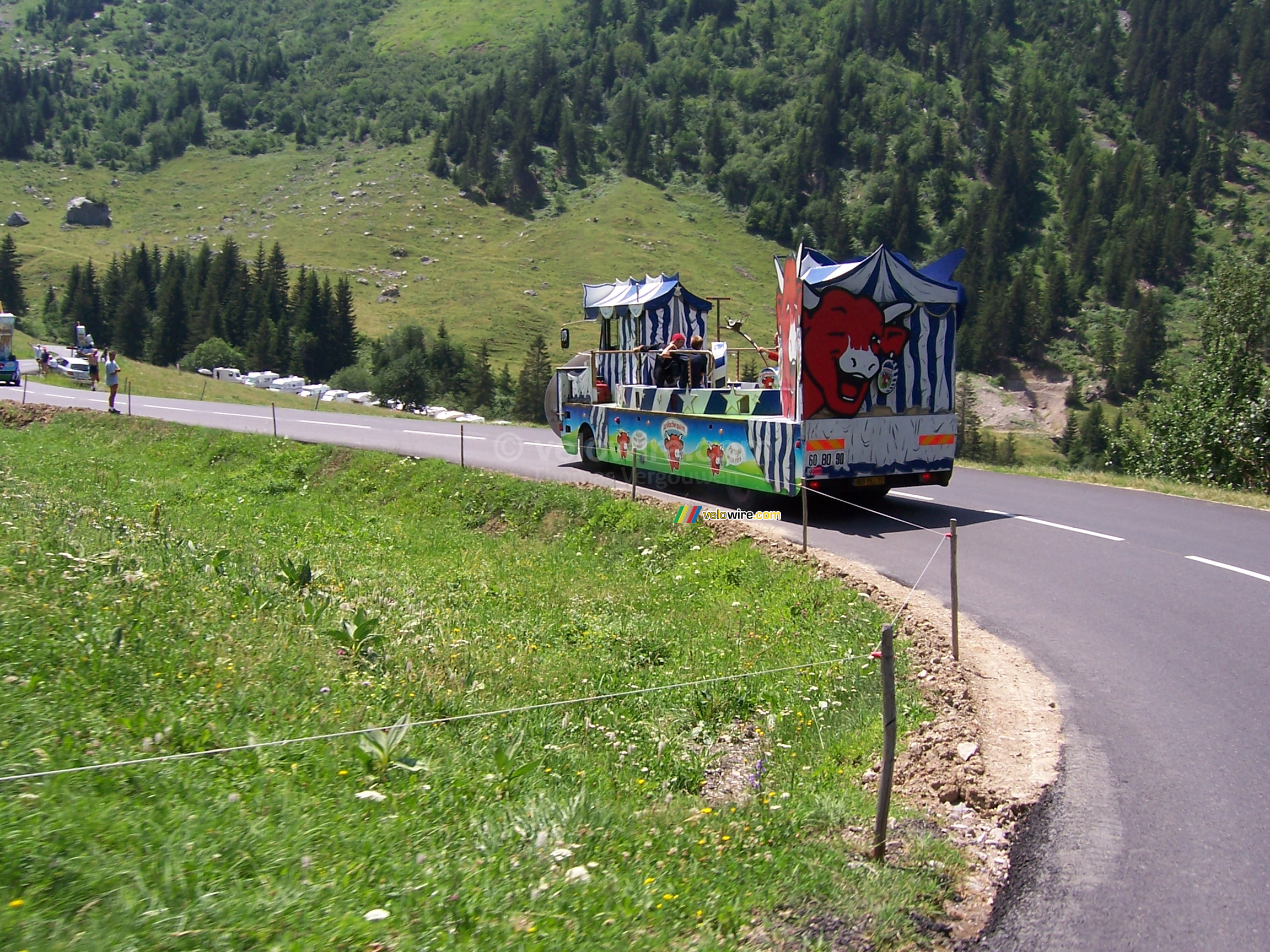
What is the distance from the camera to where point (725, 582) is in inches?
454

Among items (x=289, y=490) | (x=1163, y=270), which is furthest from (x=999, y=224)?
(x=289, y=490)

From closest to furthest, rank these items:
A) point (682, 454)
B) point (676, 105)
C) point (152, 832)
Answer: point (152, 832) < point (682, 454) < point (676, 105)

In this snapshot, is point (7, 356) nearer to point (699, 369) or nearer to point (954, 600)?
point (699, 369)

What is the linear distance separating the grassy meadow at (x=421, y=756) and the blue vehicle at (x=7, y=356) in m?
35.2

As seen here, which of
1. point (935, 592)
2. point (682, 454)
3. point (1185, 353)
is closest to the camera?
point (935, 592)

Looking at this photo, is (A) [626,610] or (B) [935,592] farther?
(A) [626,610]

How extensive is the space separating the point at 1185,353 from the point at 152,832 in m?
117

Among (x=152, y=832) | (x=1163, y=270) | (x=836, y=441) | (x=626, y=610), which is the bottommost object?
(x=626, y=610)

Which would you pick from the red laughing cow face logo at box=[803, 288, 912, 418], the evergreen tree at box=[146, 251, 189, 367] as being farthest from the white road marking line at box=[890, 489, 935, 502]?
the evergreen tree at box=[146, 251, 189, 367]

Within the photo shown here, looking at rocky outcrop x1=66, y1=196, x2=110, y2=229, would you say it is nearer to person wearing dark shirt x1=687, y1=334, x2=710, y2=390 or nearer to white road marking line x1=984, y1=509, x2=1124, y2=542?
person wearing dark shirt x1=687, y1=334, x2=710, y2=390

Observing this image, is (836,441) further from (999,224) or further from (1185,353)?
(999,224)

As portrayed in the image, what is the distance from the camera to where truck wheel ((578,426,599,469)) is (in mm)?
19000

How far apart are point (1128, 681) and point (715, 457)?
832 centimetres

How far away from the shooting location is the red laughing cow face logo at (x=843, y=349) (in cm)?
1292
